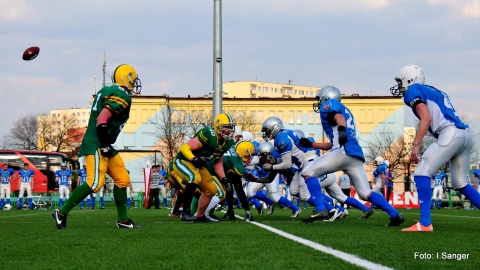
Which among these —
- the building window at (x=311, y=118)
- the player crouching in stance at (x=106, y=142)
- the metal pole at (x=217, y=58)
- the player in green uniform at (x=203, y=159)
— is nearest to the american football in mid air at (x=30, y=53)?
the metal pole at (x=217, y=58)

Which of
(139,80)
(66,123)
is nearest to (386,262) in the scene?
(139,80)

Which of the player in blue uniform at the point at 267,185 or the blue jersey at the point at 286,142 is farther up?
the blue jersey at the point at 286,142

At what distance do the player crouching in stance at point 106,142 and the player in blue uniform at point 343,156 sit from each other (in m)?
2.78

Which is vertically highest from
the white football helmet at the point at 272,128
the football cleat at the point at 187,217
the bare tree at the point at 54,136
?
the bare tree at the point at 54,136

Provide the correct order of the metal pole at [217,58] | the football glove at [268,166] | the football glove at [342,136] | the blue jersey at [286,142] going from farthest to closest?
the metal pole at [217,58] → the football glove at [268,166] → the blue jersey at [286,142] → the football glove at [342,136]

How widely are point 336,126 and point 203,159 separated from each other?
2.37 metres

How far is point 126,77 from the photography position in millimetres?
10430

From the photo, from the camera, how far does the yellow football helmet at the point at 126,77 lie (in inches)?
409

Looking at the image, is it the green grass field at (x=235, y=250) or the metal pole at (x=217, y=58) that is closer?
the green grass field at (x=235, y=250)

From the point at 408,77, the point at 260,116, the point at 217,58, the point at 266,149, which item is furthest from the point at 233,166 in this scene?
the point at 260,116

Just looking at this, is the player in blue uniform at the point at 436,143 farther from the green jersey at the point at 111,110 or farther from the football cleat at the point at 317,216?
the green jersey at the point at 111,110

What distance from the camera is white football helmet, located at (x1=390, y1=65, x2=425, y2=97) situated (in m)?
9.73

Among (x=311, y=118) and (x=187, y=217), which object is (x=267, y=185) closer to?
(x=187, y=217)

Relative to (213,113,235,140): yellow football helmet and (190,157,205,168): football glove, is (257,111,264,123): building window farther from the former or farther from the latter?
(213,113,235,140): yellow football helmet
